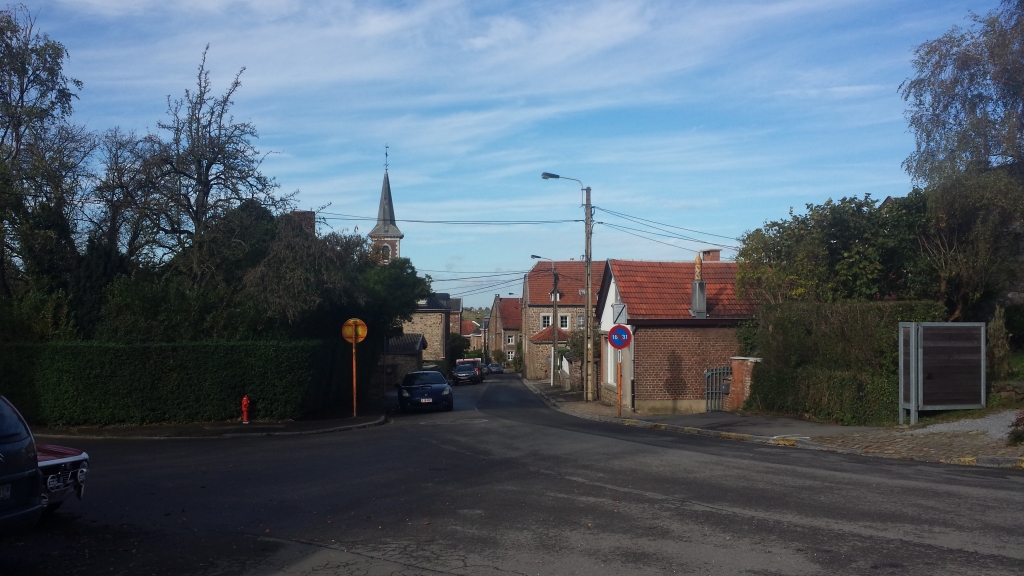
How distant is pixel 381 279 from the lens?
105 feet

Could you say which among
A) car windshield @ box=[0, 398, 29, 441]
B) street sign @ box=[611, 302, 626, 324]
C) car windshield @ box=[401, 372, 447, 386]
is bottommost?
car windshield @ box=[401, 372, 447, 386]

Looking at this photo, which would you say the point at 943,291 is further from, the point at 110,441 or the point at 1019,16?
the point at 110,441

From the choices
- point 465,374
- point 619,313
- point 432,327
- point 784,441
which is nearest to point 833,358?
point 784,441

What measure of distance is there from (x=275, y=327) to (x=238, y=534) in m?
13.9

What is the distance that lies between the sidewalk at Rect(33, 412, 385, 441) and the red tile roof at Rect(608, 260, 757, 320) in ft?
32.6

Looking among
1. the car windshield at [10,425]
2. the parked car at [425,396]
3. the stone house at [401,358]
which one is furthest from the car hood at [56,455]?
the stone house at [401,358]

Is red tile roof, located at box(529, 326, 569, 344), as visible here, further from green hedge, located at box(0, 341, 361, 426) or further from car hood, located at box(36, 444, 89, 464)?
car hood, located at box(36, 444, 89, 464)

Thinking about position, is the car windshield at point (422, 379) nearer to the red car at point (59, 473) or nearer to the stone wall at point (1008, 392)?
the stone wall at point (1008, 392)

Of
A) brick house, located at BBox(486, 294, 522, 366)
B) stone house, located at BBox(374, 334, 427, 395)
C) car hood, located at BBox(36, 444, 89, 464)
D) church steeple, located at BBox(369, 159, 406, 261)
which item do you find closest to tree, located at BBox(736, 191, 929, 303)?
car hood, located at BBox(36, 444, 89, 464)

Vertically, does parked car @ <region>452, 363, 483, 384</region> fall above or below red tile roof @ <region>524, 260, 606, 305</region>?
below

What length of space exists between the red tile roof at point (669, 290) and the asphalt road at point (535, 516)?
12.3m

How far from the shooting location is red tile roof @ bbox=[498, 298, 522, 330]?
86.1 meters

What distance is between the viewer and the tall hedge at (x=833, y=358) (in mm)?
16125

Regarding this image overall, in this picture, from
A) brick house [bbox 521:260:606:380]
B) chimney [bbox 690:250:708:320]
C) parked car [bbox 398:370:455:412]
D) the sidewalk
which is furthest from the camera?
brick house [bbox 521:260:606:380]
